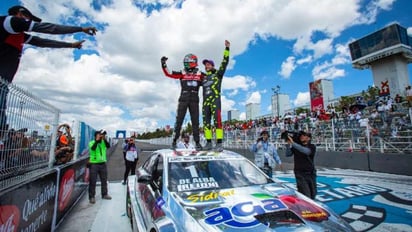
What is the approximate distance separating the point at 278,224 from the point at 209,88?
11.5 feet

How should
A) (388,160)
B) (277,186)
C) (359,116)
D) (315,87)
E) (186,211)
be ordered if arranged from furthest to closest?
(315,87) < (359,116) < (388,160) < (277,186) < (186,211)

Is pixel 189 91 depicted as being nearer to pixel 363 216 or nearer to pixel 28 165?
pixel 28 165

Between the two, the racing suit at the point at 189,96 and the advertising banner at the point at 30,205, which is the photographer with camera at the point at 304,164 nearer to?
the racing suit at the point at 189,96

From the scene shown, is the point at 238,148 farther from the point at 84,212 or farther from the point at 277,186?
the point at 277,186

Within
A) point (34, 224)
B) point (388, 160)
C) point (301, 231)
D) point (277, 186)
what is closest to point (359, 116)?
point (388, 160)

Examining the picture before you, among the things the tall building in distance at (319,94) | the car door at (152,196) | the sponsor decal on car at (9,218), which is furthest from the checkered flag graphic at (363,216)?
the tall building in distance at (319,94)

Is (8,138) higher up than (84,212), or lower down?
higher up

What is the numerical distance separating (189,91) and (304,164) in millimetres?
2831

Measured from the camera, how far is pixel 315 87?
5225 centimetres

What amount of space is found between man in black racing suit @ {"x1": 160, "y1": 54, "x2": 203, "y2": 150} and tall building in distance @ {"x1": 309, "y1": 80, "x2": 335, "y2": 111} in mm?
20530

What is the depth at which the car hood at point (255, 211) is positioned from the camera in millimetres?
1991


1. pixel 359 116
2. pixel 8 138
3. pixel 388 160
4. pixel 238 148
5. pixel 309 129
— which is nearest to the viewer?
pixel 8 138

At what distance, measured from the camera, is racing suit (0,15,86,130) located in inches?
96.5

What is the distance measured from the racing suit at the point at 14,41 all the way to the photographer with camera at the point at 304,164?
3.74 meters
